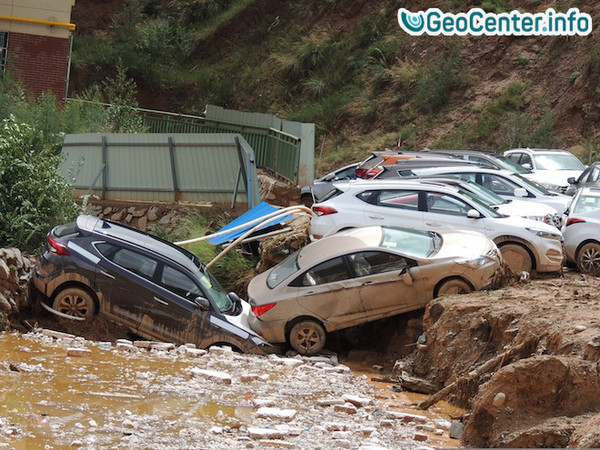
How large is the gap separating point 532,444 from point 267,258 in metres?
11.3

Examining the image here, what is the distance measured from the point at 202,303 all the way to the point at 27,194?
6.91 m

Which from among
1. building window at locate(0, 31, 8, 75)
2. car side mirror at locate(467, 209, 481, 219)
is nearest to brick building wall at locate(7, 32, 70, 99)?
building window at locate(0, 31, 8, 75)

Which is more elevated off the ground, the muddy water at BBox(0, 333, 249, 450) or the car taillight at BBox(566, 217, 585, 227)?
the car taillight at BBox(566, 217, 585, 227)

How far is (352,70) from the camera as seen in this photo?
161ft

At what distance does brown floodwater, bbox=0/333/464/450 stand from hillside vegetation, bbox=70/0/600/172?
80.5 ft

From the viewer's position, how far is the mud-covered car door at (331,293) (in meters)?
17.0

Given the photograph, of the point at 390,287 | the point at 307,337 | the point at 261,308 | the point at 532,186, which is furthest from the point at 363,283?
the point at 532,186

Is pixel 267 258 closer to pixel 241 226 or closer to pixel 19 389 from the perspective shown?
pixel 241 226

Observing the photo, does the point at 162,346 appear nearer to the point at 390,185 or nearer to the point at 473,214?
the point at 390,185

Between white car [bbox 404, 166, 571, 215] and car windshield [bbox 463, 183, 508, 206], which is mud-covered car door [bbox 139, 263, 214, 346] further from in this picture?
white car [bbox 404, 166, 571, 215]

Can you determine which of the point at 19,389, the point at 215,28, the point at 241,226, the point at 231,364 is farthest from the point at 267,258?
the point at 215,28

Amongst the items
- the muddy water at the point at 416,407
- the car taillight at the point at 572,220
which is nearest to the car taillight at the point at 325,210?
the car taillight at the point at 572,220

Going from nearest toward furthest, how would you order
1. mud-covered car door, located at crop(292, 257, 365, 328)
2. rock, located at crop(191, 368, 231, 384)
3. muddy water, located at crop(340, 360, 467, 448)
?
1. muddy water, located at crop(340, 360, 467, 448)
2. rock, located at crop(191, 368, 231, 384)
3. mud-covered car door, located at crop(292, 257, 365, 328)

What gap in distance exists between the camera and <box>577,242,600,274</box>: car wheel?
64.0 feet
